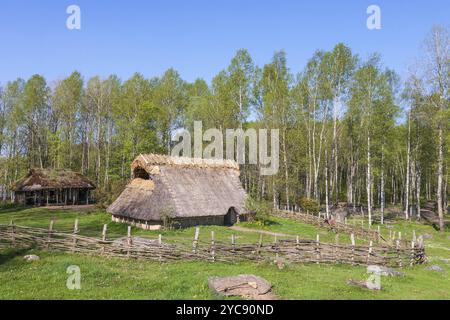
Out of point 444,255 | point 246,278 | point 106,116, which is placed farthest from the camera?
point 106,116

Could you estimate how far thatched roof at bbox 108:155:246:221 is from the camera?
2686 centimetres

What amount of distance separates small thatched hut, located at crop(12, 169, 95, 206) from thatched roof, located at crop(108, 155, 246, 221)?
14.9 m

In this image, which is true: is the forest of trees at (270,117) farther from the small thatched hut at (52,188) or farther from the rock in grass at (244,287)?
the rock in grass at (244,287)

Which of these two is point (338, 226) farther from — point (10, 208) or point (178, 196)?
point (10, 208)

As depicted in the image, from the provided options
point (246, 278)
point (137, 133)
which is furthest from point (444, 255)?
point (137, 133)

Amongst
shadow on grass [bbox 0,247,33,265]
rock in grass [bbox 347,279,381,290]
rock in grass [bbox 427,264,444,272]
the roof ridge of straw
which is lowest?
rock in grass [bbox 427,264,444,272]

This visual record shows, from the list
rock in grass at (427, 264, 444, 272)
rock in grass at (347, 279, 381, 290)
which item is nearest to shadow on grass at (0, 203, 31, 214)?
rock in grass at (347, 279, 381, 290)

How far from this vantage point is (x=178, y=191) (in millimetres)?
28312

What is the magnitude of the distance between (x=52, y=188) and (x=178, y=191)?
65.9 feet

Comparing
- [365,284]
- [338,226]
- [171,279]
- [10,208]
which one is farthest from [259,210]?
[10,208]

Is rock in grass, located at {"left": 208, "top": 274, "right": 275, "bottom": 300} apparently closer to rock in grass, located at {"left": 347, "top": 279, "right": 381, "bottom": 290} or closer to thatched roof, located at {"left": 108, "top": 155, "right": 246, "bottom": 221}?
rock in grass, located at {"left": 347, "top": 279, "right": 381, "bottom": 290}

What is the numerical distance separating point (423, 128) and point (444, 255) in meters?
21.0
